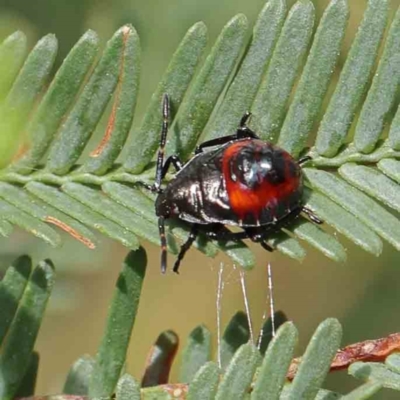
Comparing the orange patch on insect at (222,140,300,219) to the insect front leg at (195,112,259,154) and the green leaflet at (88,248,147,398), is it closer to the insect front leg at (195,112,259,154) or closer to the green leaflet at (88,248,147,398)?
the insect front leg at (195,112,259,154)

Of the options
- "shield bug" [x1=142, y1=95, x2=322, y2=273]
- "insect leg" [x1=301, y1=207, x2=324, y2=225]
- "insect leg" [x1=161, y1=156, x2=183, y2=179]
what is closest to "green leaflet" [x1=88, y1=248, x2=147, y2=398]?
"shield bug" [x1=142, y1=95, x2=322, y2=273]

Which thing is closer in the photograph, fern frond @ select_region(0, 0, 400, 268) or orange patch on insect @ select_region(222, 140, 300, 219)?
fern frond @ select_region(0, 0, 400, 268)

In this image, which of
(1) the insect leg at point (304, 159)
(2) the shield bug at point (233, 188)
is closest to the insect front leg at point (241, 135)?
(2) the shield bug at point (233, 188)

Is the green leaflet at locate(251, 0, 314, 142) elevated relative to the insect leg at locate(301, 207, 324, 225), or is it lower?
elevated

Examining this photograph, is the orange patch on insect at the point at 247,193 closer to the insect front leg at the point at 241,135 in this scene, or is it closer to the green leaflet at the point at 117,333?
the insect front leg at the point at 241,135

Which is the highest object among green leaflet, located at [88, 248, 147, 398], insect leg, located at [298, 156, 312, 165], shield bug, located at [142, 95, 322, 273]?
insect leg, located at [298, 156, 312, 165]

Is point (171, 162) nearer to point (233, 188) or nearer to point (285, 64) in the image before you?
point (233, 188)
